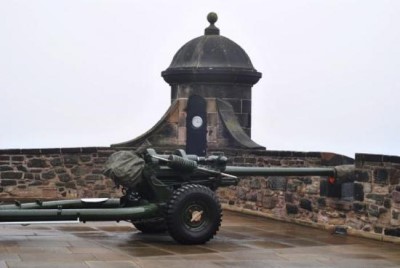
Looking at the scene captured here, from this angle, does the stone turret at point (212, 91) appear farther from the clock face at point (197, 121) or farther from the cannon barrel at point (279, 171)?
the cannon barrel at point (279, 171)

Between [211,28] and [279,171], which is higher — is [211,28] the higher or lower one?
the higher one

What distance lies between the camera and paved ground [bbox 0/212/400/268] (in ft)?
28.6

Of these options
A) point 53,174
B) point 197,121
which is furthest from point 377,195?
point 53,174

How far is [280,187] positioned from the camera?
43.9ft

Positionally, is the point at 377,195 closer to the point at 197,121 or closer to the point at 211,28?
the point at 197,121

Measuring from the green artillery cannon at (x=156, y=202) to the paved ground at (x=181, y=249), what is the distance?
268 millimetres

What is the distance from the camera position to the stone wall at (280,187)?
11.1 meters

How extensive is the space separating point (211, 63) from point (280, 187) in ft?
13.0

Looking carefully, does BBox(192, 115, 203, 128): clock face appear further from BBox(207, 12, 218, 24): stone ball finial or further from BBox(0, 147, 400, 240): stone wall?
BBox(207, 12, 218, 24): stone ball finial

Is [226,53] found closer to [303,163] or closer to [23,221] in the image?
[303,163]

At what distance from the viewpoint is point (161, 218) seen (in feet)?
33.4

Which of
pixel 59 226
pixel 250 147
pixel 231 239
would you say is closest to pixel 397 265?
pixel 231 239

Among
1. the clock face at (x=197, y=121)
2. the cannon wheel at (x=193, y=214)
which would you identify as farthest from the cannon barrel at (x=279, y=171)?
the clock face at (x=197, y=121)

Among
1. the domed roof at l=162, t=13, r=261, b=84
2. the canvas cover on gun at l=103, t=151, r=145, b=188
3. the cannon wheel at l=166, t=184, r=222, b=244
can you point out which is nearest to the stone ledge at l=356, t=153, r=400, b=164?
the cannon wheel at l=166, t=184, r=222, b=244
